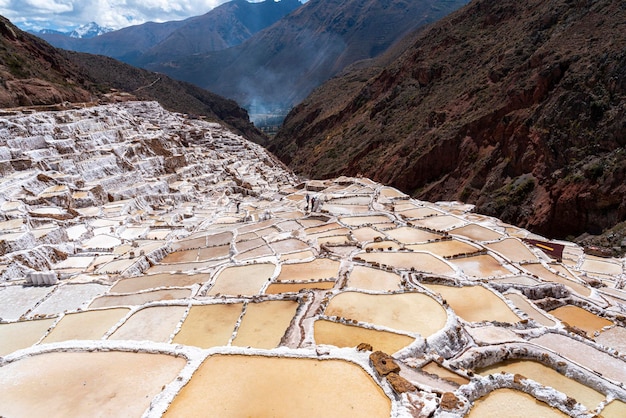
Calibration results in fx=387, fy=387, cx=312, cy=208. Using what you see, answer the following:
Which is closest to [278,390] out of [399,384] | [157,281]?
[399,384]

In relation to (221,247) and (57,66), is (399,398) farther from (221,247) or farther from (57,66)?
(57,66)

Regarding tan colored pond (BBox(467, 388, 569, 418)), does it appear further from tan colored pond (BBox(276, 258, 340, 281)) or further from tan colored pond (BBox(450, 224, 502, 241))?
tan colored pond (BBox(450, 224, 502, 241))

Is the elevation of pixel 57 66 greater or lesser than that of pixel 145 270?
greater

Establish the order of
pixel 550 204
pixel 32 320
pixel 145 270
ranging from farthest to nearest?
pixel 550 204 → pixel 145 270 → pixel 32 320

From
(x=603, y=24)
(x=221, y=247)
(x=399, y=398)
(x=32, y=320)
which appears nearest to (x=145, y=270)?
(x=221, y=247)

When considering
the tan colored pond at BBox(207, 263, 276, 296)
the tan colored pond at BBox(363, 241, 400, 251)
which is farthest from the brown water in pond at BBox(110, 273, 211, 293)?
the tan colored pond at BBox(363, 241, 400, 251)

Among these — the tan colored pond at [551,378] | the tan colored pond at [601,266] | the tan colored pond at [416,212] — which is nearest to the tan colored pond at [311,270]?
the tan colored pond at [551,378]

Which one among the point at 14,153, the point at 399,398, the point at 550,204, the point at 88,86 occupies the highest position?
the point at 88,86

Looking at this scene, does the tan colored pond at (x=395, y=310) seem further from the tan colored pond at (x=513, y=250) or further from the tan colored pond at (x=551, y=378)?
the tan colored pond at (x=513, y=250)
